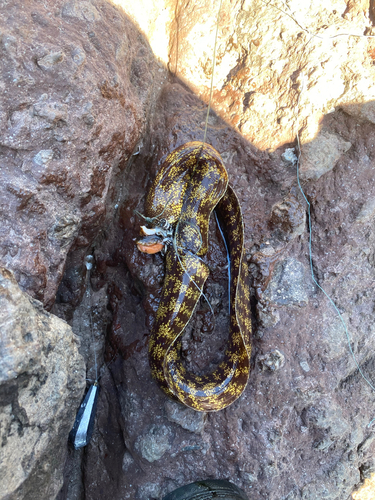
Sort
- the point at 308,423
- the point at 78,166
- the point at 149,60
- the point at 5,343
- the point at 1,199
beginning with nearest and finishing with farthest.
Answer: the point at 5,343
the point at 1,199
the point at 78,166
the point at 308,423
the point at 149,60

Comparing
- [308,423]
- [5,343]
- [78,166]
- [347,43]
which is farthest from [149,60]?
[308,423]

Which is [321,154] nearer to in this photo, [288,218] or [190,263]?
[288,218]

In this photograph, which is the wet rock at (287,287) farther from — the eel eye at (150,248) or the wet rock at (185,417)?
the wet rock at (185,417)

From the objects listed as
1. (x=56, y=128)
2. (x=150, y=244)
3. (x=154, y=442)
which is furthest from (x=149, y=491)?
(x=56, y=128)

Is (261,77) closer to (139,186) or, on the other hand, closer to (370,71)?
(370,71)

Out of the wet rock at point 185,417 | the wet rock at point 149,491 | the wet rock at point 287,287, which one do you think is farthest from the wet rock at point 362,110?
the wet rock at point 149,491
